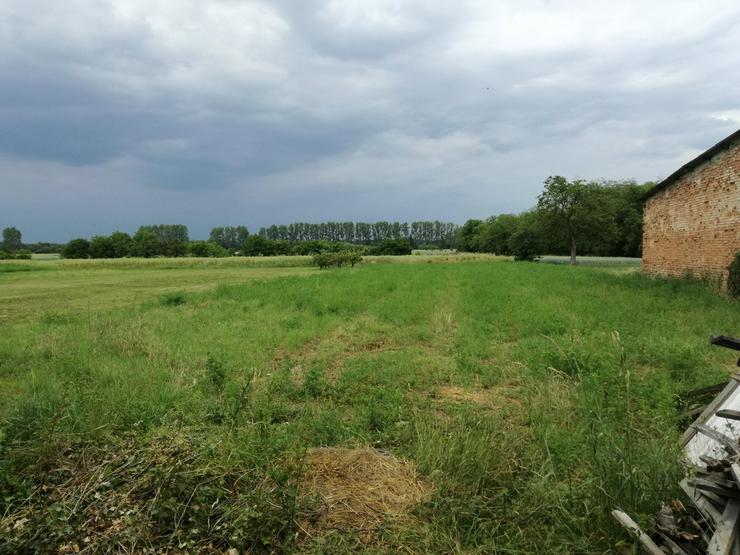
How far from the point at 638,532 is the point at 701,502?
54cm

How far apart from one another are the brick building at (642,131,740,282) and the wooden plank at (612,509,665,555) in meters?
15.2

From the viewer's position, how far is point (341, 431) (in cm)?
453

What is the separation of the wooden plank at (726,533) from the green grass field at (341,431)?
0.42 metres

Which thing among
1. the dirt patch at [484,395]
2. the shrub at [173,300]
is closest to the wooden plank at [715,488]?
the dirt patch at [484,395]

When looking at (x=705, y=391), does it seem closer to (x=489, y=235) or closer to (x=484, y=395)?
(x=484, y=395)

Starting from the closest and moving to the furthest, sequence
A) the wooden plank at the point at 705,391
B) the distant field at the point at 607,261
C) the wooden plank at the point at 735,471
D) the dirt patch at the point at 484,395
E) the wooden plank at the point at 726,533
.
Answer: the wooden plank at the point at 726,533 < the wooden plank at the point at 735,471 < the wooden plank at the point at 705,391 < the dirt patch at the point at 484,395 < the distant field at the point at 607,261

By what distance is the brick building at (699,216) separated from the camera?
14.0 meters

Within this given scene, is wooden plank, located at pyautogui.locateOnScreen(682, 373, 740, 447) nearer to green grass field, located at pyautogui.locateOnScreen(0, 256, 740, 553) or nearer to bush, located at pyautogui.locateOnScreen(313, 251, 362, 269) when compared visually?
green grass field, located at pyautogui.locateOnScreen(0, 256, 740, 553)

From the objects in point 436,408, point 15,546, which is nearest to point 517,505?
point 436,408

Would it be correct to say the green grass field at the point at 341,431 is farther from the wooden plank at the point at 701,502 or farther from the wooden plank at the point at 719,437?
the wooden plank at the point at 719,437

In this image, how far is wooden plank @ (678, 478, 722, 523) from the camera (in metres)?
2.44

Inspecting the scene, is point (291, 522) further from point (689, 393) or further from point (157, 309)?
point (157, 309)

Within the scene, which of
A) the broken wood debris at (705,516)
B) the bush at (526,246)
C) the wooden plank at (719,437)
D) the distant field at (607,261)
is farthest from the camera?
the bush at (526,246)

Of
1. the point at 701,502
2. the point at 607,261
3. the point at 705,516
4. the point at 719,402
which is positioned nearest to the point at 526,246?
the point at 607,261
